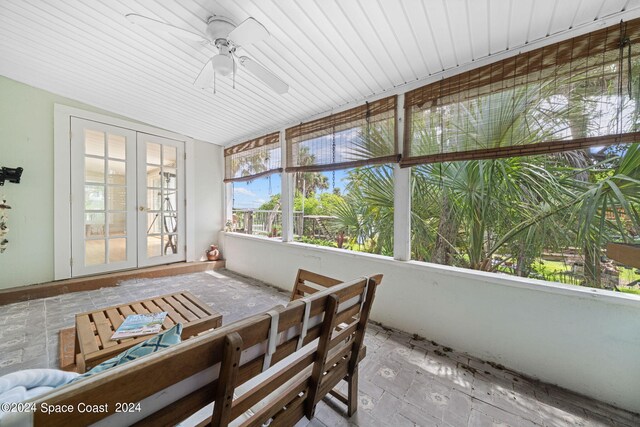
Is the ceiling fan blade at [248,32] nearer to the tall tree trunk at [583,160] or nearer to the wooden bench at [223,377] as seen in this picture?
the wooden bench at [223,377]

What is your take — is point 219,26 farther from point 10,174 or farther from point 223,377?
point 10,174

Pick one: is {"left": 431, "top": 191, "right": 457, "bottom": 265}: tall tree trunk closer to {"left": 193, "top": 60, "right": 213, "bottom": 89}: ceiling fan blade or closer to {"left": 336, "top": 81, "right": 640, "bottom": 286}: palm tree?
{"left": 336, "top": 81, "right": 640, "bottom": 286}: palm tree

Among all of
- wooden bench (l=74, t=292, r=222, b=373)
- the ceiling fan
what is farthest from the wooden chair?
the ceiling fan

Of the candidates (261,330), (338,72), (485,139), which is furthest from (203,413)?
(338,72)

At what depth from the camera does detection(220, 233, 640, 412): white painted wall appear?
158cm

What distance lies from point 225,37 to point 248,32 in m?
0.37

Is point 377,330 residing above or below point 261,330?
below

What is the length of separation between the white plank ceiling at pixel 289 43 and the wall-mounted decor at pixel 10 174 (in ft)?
3.80

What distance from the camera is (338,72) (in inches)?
95.4

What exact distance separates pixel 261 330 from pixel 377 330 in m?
2.01

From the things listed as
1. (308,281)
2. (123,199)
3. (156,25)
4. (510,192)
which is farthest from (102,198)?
(510,192)

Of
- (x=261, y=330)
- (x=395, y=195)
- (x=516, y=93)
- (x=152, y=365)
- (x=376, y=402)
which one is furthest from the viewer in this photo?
(x=395, y=195)

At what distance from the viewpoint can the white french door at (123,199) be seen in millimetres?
3627

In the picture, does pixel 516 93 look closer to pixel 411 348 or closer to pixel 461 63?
pixel 461 63
